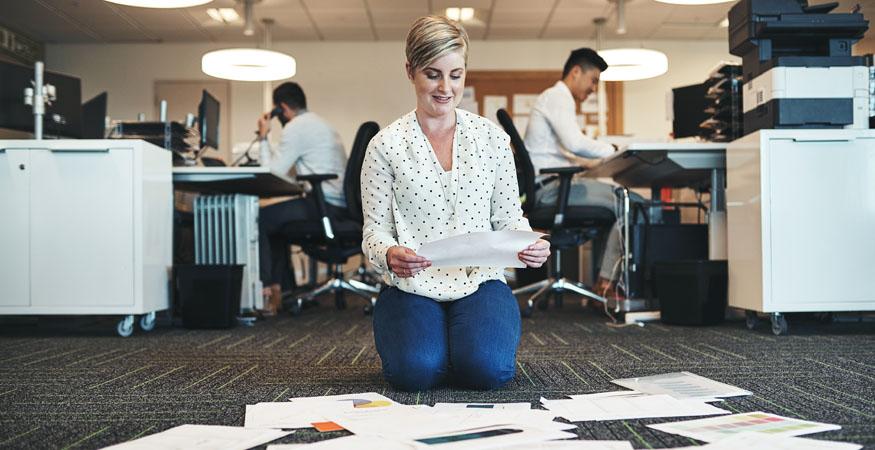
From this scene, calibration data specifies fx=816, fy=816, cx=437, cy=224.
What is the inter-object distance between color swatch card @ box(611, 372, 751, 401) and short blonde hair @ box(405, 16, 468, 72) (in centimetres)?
81

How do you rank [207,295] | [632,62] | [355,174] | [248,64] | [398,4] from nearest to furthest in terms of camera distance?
[207,295] < [355,174] < [248,64] < [632,62] < [398,4]

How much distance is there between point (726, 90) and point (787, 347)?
132cm

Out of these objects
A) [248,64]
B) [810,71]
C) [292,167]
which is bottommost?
[292,167]

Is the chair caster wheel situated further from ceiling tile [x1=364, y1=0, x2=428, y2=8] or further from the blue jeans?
ceiling tile [x1=364, y1=0, x2=428, y2=8]

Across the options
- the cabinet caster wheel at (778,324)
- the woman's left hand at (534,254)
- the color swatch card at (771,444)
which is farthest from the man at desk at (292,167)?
the color swatch card at (771,444)

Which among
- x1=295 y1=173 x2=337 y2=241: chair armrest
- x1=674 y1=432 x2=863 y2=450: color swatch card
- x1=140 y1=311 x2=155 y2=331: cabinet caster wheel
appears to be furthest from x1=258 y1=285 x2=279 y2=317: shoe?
x1=674 y1=432 x2=863 y2=450: color swatch card

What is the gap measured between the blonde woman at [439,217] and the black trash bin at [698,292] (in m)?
1.46

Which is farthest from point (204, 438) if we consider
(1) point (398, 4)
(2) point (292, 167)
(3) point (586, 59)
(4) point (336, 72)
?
(4) point (336, 72)

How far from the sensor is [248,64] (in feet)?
17.0

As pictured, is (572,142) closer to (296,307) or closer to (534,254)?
(296,307)

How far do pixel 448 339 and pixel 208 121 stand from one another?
2.88 metres

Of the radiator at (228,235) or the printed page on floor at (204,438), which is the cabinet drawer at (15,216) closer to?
the radiator at (228,235)

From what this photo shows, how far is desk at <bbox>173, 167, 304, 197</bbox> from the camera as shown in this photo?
363 cm

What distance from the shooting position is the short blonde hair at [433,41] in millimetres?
1733
